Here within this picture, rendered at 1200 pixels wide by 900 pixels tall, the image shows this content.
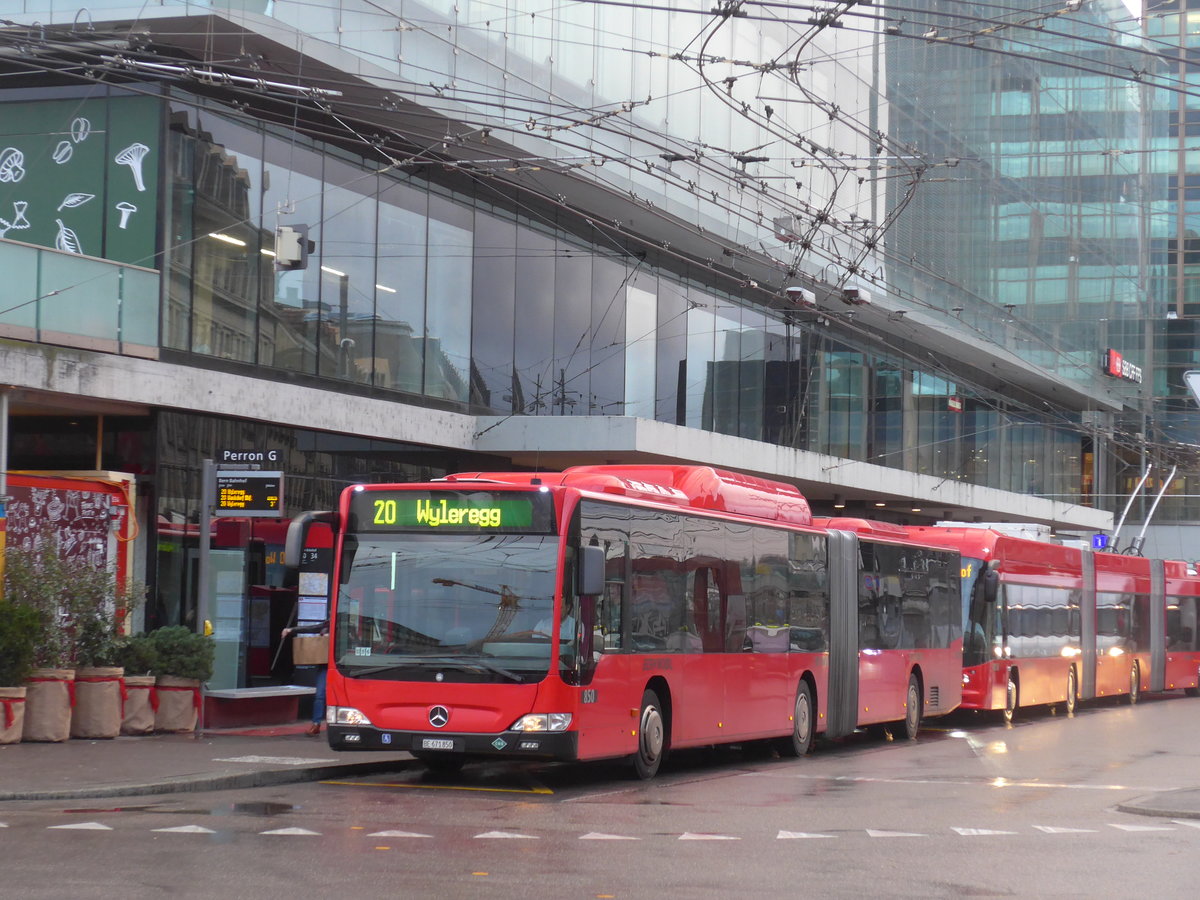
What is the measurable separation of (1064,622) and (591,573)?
19521mm

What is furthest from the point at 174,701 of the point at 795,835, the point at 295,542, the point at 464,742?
the point at 795,835

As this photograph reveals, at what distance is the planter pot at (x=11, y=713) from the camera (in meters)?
17.1

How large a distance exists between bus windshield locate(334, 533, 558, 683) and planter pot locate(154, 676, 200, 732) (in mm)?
4688

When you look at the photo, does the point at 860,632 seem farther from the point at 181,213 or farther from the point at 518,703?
the point at 181,213

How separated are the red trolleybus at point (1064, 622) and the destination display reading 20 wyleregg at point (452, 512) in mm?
11999

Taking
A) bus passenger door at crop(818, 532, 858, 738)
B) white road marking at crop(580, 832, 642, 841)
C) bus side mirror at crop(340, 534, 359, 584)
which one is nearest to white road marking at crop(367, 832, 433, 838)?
white road marking at crop(580, 832, 642, 841)

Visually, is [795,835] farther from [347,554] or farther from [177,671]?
[177,671]

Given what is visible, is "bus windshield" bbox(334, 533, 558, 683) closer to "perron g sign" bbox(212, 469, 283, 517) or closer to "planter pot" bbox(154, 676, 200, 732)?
"perron g sign" bbox(212, 469, 283, 517)

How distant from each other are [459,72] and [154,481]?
336 inches

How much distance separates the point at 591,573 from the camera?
14719 millimetres

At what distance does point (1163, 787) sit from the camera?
16.7 meters

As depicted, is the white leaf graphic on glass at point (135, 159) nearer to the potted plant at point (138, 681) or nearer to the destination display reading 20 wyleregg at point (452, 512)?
the potted plant at point (138, 681)

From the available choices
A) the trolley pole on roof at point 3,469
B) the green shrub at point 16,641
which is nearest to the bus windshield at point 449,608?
the green shrub at point 16,641

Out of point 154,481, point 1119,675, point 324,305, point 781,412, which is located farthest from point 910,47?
point 154,481
